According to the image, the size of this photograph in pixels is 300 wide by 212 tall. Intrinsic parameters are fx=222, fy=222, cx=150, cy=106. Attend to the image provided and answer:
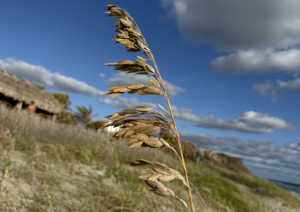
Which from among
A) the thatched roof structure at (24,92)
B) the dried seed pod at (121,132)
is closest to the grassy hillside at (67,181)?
the dried seed pod at (121,132)

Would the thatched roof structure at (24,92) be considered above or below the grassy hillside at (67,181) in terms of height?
above

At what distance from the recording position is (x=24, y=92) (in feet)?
59.6

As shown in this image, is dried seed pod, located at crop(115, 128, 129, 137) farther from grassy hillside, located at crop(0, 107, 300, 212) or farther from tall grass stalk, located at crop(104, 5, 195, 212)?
grassy hillside, located at crop(0, 107, 300, 212)

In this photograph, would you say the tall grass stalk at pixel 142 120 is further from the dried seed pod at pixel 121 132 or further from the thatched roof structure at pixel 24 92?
the thatched roof structure at pixel 24 92

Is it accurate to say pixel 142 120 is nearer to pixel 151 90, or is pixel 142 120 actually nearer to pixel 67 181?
pixel 151 90

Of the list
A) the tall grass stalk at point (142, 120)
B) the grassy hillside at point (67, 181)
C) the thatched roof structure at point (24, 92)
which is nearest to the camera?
the tall grass stalk at point (142, 120)

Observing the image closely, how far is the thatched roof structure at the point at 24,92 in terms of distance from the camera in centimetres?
1642

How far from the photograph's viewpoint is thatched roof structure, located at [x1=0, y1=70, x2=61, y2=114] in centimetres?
1642

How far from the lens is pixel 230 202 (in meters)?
4.83

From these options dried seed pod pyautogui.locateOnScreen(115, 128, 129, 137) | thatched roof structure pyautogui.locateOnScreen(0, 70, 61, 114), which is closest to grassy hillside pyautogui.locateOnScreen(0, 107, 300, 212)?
dried seed pod pyautogui.locateOnScreen(115, 128, 129, 137)

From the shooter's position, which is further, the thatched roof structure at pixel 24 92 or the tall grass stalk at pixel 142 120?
the thatched roof structure at pixel 24 92

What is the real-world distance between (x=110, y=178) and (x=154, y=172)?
327 centimetres

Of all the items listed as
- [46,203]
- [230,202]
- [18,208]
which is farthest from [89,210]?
[230,202]

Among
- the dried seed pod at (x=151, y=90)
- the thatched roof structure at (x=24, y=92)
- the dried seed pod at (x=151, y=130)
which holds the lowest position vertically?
the dried seed pod at (x=151, y=130)
